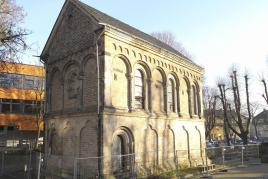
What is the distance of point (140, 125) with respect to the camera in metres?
19.5

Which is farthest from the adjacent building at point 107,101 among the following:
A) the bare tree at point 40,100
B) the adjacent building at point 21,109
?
the adjacent building at point 21,109

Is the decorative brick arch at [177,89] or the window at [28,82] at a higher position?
the window at [28,82]

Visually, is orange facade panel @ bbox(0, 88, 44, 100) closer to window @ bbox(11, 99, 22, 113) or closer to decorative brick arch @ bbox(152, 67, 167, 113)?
window @ bbox(11, 99, 22, 113)

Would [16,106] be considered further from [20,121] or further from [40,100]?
[40,100]

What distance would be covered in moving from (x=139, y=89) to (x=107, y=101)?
3.70 m

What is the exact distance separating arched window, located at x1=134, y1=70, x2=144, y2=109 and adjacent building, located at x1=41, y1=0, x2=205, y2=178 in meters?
0.07

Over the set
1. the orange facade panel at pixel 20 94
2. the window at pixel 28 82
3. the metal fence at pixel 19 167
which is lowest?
the metal fence at pixel 19 167

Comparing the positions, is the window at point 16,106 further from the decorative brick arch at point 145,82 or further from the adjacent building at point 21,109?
the decorative brick arch at point 145,82

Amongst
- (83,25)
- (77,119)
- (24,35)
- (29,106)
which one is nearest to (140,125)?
(77,119)

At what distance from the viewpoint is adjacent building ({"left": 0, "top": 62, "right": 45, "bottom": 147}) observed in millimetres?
45188

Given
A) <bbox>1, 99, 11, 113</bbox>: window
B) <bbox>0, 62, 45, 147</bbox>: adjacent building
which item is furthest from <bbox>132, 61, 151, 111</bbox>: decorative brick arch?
<bbox>1, 99, 11, 113</bbox>: window

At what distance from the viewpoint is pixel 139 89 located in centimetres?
2048

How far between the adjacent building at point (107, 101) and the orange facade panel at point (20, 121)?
25.8m

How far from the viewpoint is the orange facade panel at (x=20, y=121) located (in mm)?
45312
